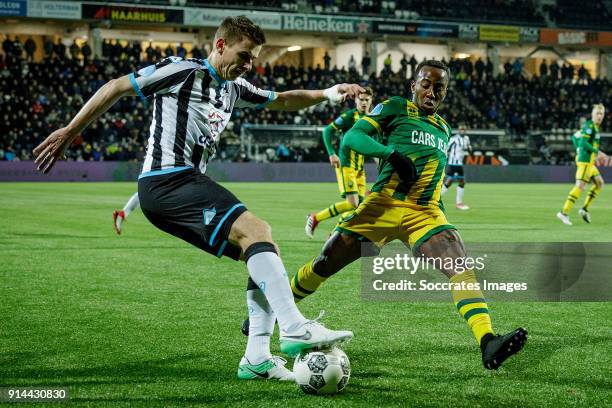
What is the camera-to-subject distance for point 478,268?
30.8 feet

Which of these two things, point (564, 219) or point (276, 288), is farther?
point (564, 219)

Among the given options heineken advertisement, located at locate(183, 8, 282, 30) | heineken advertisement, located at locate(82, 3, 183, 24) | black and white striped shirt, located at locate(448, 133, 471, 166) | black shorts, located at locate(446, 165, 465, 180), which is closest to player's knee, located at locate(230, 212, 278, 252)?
black shorts, located at locate(446, 165, 465, 180)

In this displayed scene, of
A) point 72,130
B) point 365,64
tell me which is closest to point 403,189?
point 72,130

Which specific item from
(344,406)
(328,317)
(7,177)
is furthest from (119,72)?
(344,406)

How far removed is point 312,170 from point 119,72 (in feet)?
33.0

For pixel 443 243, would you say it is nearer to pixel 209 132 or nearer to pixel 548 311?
pixel 209 132

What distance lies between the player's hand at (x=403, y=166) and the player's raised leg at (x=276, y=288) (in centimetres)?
108

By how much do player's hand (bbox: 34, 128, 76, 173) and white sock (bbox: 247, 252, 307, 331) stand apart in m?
1.14

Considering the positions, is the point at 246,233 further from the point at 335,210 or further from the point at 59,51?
the point at 59,51

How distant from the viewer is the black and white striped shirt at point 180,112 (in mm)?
4457

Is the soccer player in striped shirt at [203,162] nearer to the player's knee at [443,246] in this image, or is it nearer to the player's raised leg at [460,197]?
the player's knee at [443,246]

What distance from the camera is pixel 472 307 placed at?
4.78 m

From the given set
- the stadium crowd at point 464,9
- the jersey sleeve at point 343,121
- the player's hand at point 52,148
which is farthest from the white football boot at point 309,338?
the stadium crowd at point 464,9

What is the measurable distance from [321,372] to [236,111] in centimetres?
3611
